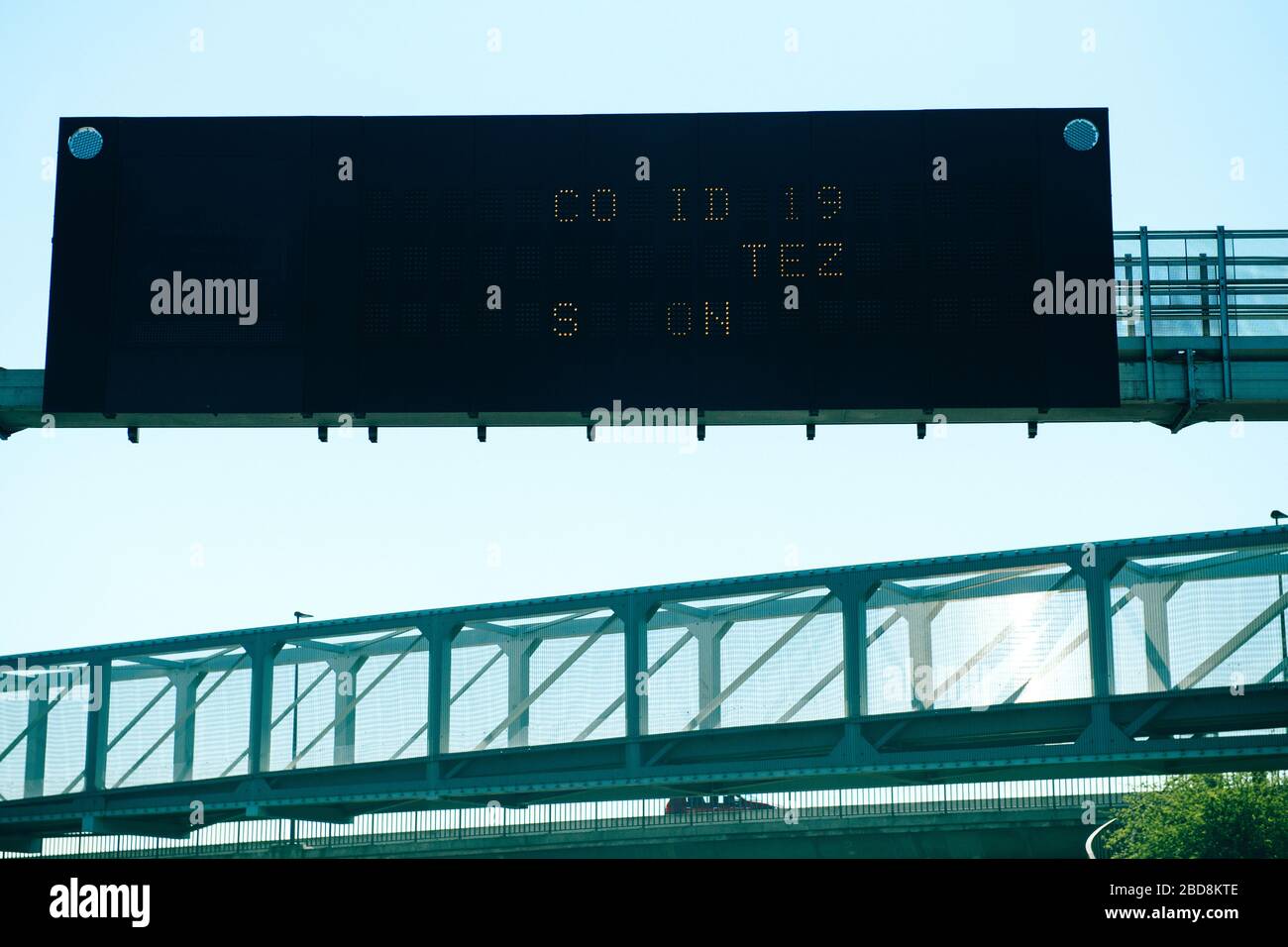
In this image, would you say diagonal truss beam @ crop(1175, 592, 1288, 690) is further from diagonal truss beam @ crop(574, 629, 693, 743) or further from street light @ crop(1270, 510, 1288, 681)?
diagonal truss beam @ crop(574, 629, 693, 743)

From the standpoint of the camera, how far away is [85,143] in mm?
18406

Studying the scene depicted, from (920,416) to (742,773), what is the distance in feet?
123

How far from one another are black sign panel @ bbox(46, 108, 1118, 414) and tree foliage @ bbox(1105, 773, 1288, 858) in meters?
43.4

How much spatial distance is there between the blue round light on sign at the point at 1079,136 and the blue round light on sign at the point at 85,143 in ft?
34.2

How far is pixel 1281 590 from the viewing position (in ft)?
169

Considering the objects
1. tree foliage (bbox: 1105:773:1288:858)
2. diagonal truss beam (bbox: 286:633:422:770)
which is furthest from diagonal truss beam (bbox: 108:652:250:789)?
tree foliage (bbox: 1105:773:1288:858)

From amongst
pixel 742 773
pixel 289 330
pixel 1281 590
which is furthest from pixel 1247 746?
pixel 289 330

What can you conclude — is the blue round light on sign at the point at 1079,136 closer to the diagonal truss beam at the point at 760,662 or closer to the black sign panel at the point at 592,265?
the black sign panel at the point at 592,265

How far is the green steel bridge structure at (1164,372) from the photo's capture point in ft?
59.2

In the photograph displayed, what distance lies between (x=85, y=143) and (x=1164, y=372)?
12.2 metres

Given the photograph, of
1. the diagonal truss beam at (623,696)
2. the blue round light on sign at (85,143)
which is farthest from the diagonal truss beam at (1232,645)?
the blue round light on sign at (85,143)

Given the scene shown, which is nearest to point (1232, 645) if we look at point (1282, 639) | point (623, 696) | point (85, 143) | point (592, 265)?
point (1282, 639)
